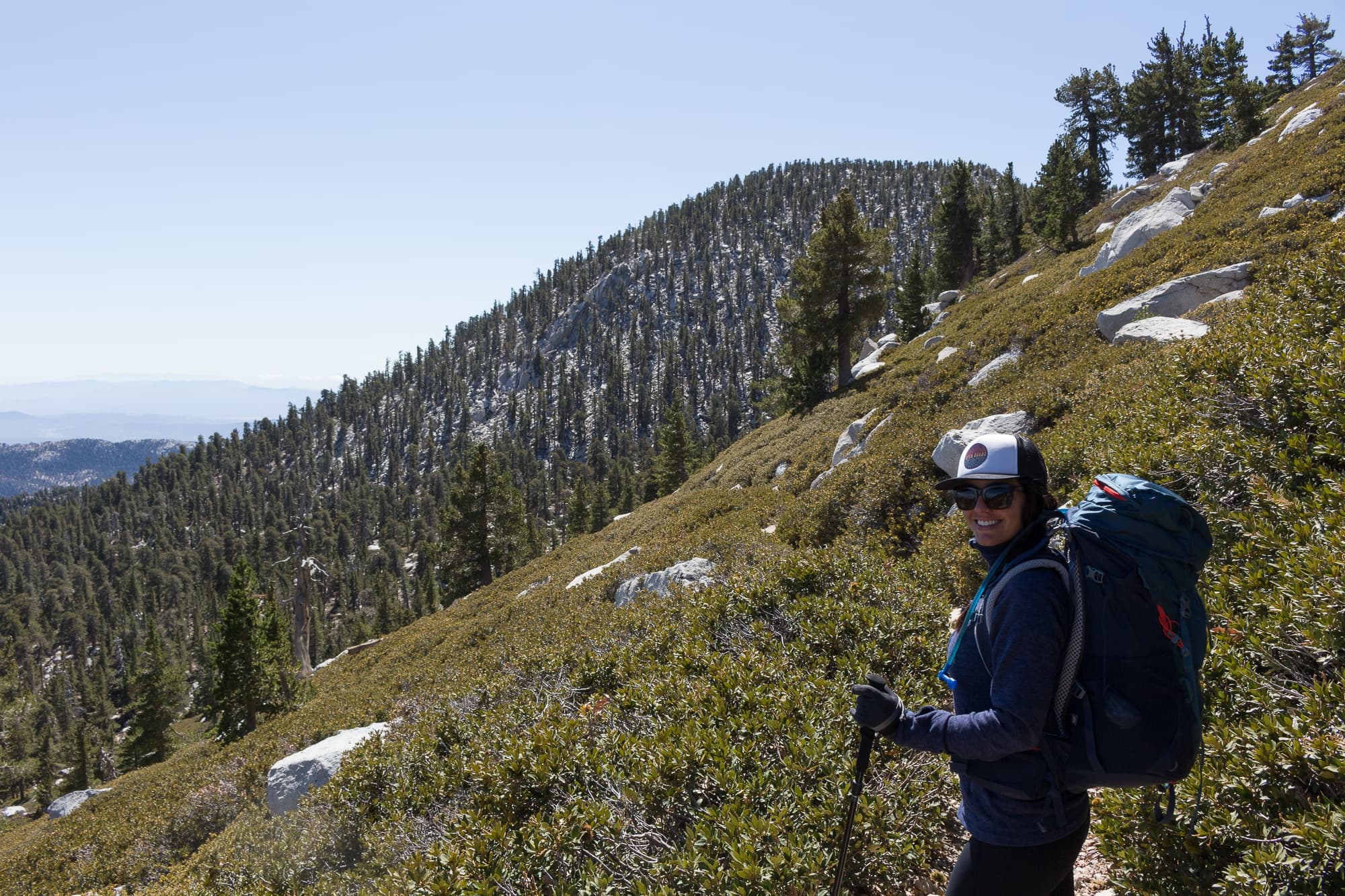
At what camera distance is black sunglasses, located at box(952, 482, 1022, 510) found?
2.80m

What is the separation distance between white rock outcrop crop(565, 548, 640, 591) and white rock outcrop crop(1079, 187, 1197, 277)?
18.2 meters

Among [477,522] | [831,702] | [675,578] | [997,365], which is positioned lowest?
[477,522]

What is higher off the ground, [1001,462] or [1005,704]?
[1001,462]

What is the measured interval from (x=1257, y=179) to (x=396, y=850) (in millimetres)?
27214

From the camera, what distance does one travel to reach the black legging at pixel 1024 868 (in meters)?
2.62

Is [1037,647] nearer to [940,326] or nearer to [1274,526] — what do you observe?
[1274,526]

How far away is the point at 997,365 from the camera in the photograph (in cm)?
1597

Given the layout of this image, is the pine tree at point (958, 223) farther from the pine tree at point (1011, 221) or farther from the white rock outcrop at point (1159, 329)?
the white rock outcrop at point (1159, 329)

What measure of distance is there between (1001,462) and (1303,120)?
3533 centimetres

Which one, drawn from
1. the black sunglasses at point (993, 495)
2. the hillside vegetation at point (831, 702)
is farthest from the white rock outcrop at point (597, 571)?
the black sunglasses at point (993, 495)

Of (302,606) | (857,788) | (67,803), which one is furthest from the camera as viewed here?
(67,803)

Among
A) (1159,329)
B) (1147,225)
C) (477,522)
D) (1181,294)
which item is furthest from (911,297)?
(1159,329)

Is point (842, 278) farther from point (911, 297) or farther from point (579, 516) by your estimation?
point (579, 516)

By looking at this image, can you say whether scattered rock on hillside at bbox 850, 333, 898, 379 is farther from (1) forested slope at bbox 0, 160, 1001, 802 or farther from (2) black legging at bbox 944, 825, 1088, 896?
(2) black legging at bbox 944, 825, 1088, 896
